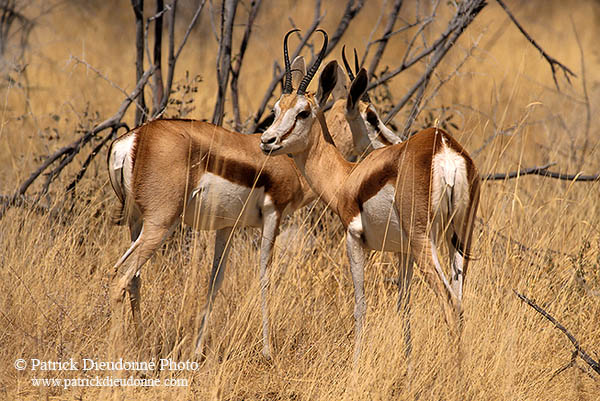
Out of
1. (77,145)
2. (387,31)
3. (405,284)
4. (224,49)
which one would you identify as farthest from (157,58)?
(405,284)

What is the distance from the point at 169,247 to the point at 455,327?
2.83 m

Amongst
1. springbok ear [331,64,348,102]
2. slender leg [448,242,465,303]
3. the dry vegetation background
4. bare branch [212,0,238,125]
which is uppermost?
bare branch [212,0,238,125]

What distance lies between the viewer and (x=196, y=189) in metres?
3.94

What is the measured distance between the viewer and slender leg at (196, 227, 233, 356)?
4.02 meters

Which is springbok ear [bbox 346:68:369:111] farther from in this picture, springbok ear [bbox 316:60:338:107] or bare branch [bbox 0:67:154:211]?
bare branch [bbox 0:67:154:211]

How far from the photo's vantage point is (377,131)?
15.4 ft

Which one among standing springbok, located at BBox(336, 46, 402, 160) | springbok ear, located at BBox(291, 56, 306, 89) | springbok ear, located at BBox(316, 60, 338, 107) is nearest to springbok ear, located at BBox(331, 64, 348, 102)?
standing springbok, located at BBox(336, 46, 402, 160)

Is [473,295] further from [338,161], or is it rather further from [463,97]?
[463,97]

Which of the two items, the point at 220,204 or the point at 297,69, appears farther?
the point at 297,69

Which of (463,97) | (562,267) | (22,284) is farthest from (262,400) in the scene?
(463,97)

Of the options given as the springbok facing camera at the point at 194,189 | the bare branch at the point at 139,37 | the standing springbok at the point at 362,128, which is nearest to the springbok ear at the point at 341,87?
the standing springbok at the point at 362,128

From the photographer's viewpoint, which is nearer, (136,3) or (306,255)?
(306,255)

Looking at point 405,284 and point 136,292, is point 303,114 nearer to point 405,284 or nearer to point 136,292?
point 405,284

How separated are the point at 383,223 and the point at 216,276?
114 centimetres
